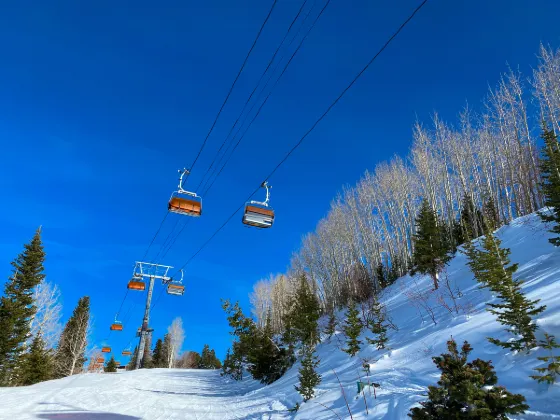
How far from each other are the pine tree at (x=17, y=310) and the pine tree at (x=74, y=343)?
11780 millimetres

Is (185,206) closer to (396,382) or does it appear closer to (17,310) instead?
(396,382)

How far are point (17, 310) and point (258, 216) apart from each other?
23.3 meters

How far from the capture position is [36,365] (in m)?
24.5

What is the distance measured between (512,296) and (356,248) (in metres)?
26.1

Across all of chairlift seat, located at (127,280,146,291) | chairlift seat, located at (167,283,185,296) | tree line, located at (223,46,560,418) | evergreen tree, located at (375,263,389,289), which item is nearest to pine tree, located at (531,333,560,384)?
tree line, located at (223,46,560,418)

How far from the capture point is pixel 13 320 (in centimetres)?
2205

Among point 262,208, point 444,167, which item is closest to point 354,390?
point 262,208

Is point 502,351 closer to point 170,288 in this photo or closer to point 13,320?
point 170,288

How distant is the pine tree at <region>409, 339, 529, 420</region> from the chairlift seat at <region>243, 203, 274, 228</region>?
5.88m

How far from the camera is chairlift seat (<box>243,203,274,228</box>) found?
8.70m

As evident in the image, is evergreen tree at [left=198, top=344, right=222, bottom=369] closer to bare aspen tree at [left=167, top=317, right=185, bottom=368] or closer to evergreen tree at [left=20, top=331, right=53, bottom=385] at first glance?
bare aspen tree at [left=167, top=317, right=185, bottom=368]

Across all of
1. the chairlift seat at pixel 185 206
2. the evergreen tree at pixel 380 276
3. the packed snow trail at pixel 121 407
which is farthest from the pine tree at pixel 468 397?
the evergreen tree at pixel 380 276

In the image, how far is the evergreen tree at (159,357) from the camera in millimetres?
54719

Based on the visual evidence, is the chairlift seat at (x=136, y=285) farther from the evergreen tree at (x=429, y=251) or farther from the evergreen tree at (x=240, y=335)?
the evergreen tree at (x=429, y=251)
